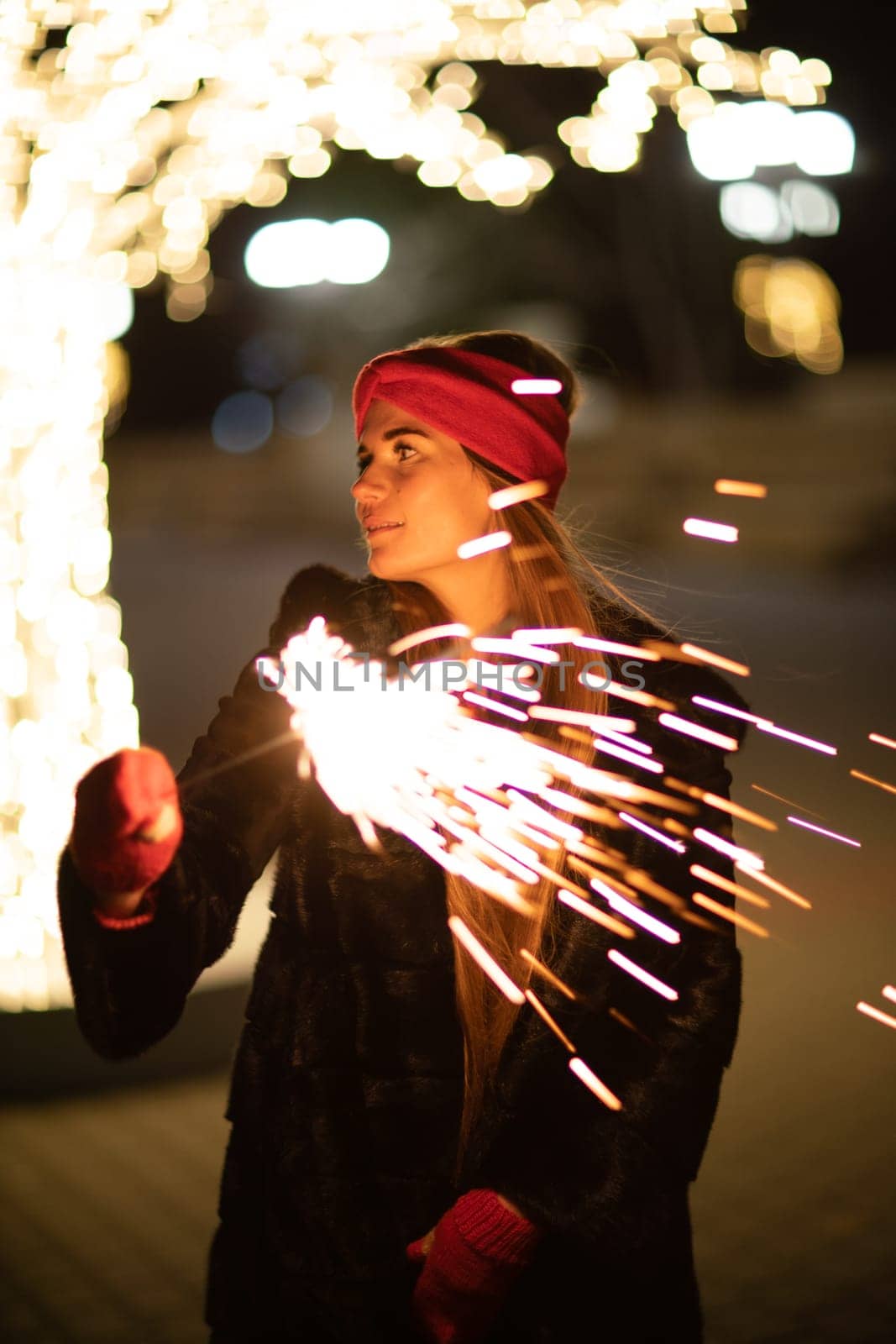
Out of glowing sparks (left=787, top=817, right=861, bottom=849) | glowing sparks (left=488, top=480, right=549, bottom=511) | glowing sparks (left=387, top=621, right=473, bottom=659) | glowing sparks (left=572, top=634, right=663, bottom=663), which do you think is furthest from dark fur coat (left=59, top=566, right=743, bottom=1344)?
glowing sparks (left=787, top=817, right=861, bottom=849)

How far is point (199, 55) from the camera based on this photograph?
362 centimetres

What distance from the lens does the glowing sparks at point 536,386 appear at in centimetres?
221

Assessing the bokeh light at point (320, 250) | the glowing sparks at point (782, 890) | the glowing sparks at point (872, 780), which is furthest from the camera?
the bokeh light at point (320, 250)

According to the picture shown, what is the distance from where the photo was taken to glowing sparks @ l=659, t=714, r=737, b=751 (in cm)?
201

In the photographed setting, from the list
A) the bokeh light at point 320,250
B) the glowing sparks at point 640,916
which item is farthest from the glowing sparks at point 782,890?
the bokeh light at point 320,250

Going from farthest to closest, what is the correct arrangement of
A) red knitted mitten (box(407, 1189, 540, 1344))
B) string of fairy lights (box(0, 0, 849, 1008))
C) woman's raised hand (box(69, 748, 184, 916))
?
string of fairy lights (box(0, 0, 849, 1008)) < red knitted mitten (box(407, 1189, 540, 1344)) < woman's raised hand (box(69, 748, 184, 916))

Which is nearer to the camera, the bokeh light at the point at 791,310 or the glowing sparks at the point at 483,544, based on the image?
the glowing sparks at the point at 483,544

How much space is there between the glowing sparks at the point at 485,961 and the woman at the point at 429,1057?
0.02 metres

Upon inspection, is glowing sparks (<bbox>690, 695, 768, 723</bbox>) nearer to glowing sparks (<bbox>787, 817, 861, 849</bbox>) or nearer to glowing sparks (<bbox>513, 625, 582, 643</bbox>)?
glowing sparks (<bbox>513, 625, 582, 643</bbox>)

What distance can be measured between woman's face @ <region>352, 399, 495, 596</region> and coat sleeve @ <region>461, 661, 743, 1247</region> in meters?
0.51

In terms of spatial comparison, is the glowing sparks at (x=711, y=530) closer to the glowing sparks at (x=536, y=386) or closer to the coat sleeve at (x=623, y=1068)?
the glowing sparks at (x=536, y=386)

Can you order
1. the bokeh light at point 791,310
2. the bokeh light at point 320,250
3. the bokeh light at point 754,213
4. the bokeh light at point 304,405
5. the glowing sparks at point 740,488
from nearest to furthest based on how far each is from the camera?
1. the glowing sparks at point 740,488
2. the bokeh light at point 754,213
3. the bokeh light at point 791,310
4. the bokeh light at point 320,250
5. the bokeh light at point 304,405

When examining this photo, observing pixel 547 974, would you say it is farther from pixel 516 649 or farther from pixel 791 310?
pixel 791 310

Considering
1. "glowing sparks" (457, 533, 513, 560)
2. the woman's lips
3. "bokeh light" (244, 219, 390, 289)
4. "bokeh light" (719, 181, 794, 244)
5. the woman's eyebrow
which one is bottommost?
"glowing sparks" (457, 533, 513, 560)
